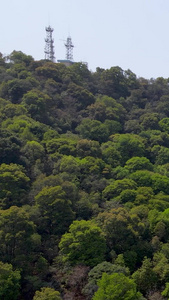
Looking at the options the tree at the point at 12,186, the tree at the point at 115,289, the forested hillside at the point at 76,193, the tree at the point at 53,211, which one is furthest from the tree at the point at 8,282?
the tree at the point at 12,186

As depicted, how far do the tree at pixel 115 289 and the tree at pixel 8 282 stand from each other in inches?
171

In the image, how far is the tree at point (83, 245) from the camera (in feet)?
79.4

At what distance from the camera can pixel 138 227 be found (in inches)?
1051

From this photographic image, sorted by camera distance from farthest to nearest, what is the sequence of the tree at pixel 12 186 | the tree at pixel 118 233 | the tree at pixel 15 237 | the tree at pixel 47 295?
the tree at pixel 12 186, the tree at pixel 118 233, the tree at pixel 15 237, the tree at pixel 47 295

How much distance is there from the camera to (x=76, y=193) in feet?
98.0

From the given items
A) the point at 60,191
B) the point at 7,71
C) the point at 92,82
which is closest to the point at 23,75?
the point at 7,71

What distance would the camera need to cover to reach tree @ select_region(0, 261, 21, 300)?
69.6 feet

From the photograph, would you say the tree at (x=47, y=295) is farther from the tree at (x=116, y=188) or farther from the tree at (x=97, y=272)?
the tree at (x=116, y=188)

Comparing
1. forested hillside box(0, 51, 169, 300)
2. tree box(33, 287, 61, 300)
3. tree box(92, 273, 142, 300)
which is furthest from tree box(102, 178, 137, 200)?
tree box(33, 287, 61, 300)

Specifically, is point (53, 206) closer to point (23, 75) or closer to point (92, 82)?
point (23, 75)

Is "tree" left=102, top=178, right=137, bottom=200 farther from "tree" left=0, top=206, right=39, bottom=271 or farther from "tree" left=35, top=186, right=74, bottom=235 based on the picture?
"tree" left=0, top=206, right=39, bottom=271

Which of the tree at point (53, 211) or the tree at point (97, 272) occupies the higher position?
the tree at point (53, 211)

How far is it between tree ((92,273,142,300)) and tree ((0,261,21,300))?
4346 millimetres

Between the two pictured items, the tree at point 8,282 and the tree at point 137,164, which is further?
the tree at point 137,164
